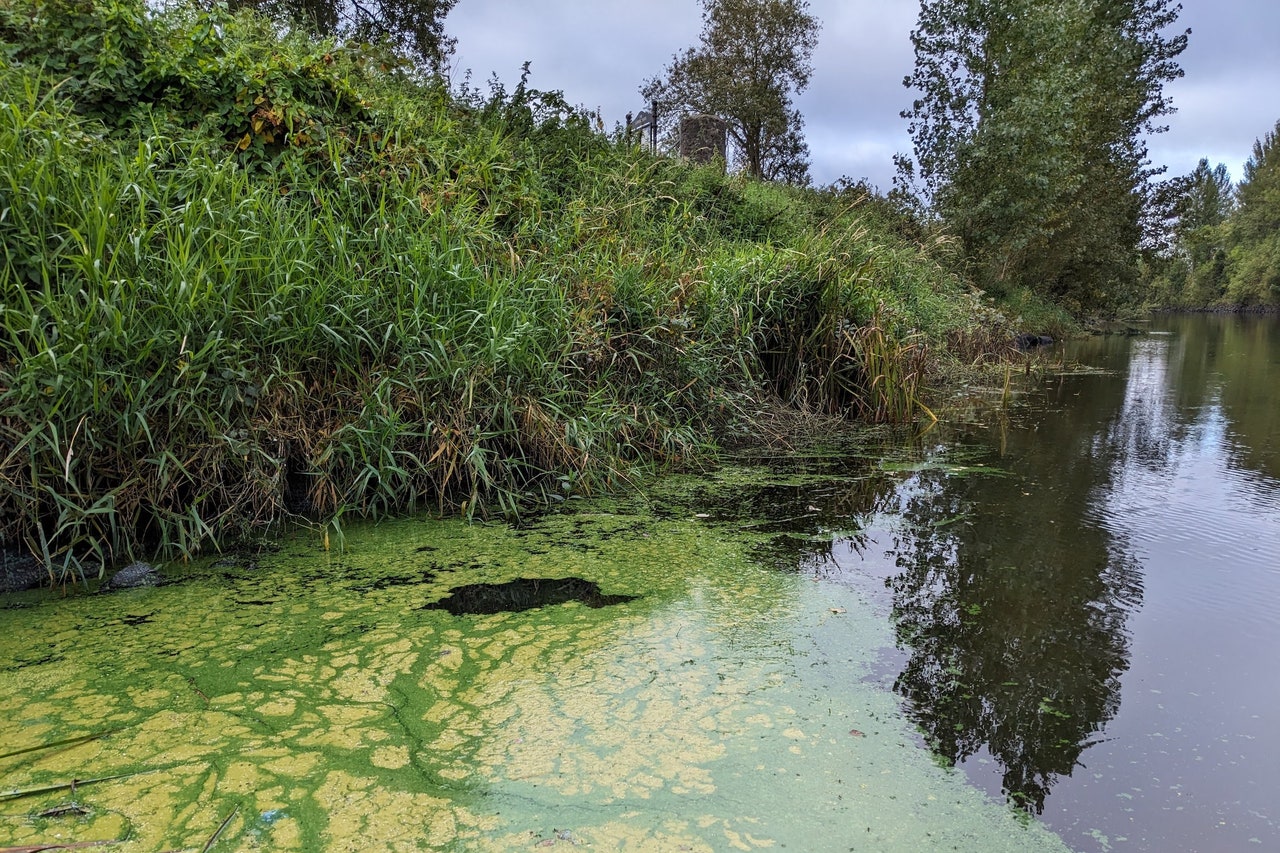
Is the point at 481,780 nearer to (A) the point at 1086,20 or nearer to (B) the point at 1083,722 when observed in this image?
(B) the point at 1083,722

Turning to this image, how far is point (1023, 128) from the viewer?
13227mm

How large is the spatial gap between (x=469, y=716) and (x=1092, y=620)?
182 cm

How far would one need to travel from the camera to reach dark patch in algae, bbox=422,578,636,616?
2342 millimetres

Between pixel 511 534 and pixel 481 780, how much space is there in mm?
1536

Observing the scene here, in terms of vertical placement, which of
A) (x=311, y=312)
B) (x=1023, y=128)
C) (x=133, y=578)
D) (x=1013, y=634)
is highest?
(x=1023, y=128)

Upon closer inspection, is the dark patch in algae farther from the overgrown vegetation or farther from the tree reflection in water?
the overgrown vegetation

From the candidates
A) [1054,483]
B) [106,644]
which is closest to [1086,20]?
[1054,483]

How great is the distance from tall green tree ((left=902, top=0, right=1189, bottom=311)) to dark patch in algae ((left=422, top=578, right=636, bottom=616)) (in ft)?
40.9

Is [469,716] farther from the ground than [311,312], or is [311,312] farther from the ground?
[311,312]

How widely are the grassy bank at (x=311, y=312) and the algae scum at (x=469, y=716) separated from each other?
46 centimetres

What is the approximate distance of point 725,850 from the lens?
51.6 inches

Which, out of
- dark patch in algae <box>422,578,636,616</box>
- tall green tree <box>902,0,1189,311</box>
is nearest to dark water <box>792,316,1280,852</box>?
dark patch in algae <box>422,578,636,616</box>

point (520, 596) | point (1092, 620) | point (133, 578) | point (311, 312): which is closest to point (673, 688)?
point (520, 596)

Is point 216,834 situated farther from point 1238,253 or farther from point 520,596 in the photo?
point 1238,253
